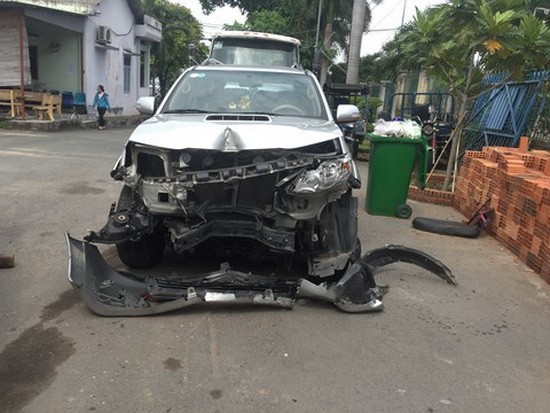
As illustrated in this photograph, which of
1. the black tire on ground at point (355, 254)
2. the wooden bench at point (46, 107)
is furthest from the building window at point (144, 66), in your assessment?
the black tire on ground at point (355, 254)

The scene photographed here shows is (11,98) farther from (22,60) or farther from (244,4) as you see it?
(244,4)

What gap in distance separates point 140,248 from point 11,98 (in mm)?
14223

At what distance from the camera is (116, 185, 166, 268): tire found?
479 centimetres

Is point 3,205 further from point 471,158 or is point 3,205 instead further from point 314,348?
point 471,158

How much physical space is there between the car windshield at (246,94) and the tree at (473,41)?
358cm

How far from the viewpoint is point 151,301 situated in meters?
4.20

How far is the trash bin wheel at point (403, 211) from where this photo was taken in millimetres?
7922

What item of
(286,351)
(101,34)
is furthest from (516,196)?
(101,34)

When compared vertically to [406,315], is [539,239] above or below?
above

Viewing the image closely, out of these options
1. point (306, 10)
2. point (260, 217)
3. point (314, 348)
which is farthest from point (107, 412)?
point (306, 10)

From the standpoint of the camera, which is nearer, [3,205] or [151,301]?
[151,301]

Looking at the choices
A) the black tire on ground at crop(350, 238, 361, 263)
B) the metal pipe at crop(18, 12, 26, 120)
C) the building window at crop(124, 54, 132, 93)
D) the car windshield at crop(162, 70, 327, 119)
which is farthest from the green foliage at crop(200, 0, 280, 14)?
the black tire on ground at crop(350, 238, 361, 263)

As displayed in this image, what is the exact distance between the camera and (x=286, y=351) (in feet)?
12.2

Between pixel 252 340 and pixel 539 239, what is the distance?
3.56m
